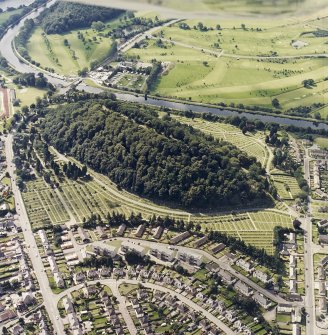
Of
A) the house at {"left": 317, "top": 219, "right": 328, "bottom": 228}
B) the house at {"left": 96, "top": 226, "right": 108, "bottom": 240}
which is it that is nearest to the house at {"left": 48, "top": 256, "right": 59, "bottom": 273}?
the house at {"left": 96, "top": 226, "right": 108, "bottom": 240}

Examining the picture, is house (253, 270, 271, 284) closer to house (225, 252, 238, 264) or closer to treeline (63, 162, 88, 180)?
house (225, 252, 238, 264)

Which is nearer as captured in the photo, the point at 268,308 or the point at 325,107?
the point at 268,308

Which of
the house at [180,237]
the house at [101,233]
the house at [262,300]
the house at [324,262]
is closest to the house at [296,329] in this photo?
the house at [262,300]

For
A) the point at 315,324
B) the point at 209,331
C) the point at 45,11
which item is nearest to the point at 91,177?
the point at 209,331

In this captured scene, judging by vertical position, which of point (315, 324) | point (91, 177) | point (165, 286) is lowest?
point (315, 324)

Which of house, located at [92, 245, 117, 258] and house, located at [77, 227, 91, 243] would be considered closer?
house, located at [92, 245, 117, 258]

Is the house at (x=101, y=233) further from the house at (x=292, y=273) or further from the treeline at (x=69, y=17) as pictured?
the treeline at (x=69, y=17)

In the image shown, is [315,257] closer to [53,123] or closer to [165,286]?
[165,286]
